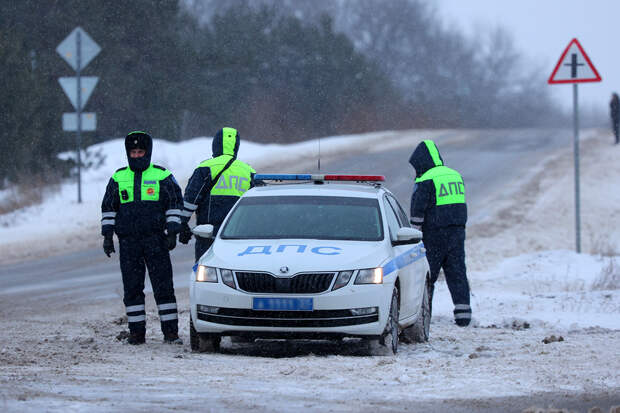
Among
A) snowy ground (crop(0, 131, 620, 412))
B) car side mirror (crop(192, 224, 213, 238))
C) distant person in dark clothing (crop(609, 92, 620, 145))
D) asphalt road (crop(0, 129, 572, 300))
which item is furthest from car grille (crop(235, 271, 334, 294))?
distant person in dark clothing (crop(609, 92, 620, 145))

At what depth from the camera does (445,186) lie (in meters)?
11.0

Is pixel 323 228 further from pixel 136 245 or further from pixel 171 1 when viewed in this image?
pixel 171 1

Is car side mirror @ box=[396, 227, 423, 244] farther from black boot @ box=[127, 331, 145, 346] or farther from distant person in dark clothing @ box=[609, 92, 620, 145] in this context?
distant person in dark clothing @ box=[609, 92, 620, 145]

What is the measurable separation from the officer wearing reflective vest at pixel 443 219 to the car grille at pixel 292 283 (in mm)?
3081

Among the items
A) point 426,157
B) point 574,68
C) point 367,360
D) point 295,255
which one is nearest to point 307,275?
point 295,255

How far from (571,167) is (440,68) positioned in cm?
4278

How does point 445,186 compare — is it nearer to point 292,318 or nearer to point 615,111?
point 292,318

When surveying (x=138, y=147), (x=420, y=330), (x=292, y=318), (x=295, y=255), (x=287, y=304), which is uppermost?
(x=138, y=147)

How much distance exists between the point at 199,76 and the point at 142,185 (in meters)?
27.4

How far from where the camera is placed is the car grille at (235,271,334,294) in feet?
26.1

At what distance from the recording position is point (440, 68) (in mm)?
69562

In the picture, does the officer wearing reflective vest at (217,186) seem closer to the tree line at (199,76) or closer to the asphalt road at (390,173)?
the asphalt road at (390,173)

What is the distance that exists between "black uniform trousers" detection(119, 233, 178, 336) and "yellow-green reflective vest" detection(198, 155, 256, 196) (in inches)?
46.2

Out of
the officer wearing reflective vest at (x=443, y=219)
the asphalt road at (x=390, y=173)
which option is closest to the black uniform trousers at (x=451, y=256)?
the officer wearing reflective vest at (x=443, y=219)
